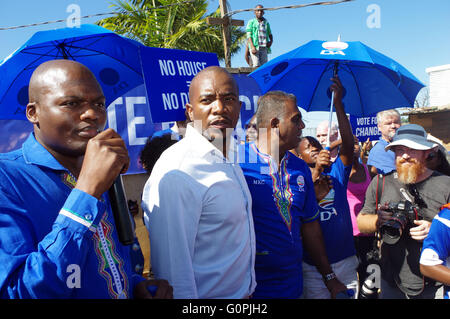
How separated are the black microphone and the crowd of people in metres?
0.09

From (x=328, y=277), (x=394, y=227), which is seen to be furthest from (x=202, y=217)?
(x=394, y=227)

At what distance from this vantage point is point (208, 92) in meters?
1.90

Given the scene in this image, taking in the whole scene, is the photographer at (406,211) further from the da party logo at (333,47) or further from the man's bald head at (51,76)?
the man's bald head at (51,76)

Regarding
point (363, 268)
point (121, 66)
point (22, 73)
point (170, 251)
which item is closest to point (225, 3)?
point (121, 66)

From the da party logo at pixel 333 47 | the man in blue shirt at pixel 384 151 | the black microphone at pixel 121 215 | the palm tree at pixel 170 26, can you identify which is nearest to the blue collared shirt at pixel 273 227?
the black microphone at pixel 121 215

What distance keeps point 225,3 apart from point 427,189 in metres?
6.13

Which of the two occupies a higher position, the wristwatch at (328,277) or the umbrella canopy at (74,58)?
the umbrella canopy at (74,58)

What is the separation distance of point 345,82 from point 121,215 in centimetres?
350

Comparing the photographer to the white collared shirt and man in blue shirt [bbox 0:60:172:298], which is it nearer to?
the white collared shirt

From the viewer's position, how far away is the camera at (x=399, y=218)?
8.83 feet

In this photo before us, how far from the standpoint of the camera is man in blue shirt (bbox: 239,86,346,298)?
7.13ft

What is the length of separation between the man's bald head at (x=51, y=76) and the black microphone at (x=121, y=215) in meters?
0.39

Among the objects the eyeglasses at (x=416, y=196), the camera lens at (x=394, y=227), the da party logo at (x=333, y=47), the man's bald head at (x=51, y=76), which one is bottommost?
the camera lens at (x=394, y=227)

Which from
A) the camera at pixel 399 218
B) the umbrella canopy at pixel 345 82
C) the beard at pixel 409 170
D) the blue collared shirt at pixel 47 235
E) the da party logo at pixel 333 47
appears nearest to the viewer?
the blue collared shirt at pixel 47 235
